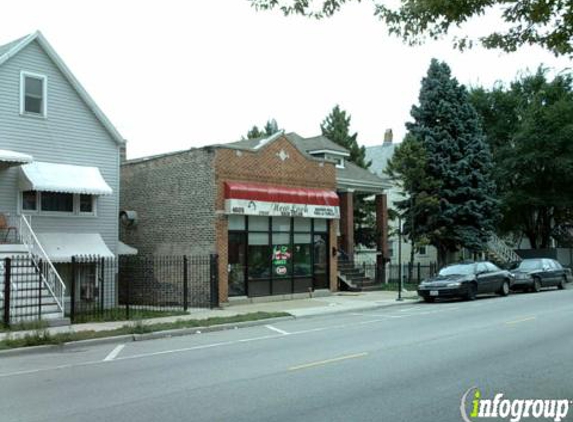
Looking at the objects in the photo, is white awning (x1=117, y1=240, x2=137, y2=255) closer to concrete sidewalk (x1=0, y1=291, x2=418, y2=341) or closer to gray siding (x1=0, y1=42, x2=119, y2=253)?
gray siding (x1=0, y1=42, x2=119, y2=253)

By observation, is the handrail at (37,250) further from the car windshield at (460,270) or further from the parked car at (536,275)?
the parked car at (536,275)

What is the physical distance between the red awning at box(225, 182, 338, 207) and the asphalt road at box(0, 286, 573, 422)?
7.51 meters

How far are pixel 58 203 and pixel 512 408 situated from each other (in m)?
17.5

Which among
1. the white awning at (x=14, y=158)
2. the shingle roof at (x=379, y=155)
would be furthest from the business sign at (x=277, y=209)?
the shingle roof at (x=379, y=155)

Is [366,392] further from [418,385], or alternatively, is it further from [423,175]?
[423,175]

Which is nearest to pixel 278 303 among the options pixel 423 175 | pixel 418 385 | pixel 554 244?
pixel 423 175

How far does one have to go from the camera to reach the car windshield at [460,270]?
23.7 metres

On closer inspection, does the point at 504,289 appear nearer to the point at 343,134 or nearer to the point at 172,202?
the point at 172,202

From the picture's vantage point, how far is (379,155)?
5231 cm

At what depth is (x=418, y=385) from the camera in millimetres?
8102

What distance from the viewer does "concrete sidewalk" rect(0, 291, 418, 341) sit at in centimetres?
1580

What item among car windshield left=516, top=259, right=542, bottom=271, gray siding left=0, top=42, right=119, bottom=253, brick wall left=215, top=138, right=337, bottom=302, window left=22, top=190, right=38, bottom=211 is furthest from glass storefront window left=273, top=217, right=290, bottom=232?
car windshield left=516, top=259, right=542, bottom=271

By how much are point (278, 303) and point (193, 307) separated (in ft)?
9.77

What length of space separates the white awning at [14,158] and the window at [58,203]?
2.09m
